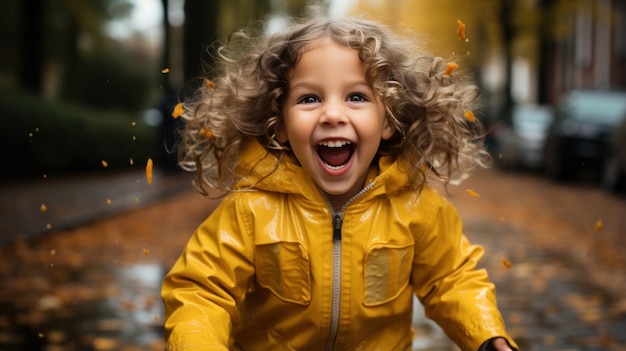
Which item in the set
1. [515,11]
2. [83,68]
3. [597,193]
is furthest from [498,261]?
[83,68]

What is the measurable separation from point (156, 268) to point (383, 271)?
15.5 feet

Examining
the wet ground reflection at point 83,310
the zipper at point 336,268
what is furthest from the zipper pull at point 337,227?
the wet ground reflection at point 83,310

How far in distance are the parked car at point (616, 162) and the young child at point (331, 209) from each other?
10.5m

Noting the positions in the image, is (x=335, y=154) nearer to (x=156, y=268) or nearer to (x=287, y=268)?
(x=287, y=268)

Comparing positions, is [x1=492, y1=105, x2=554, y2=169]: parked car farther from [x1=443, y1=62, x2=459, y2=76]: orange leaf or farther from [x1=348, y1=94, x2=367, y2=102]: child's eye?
[x1=348, y1=94, x2=367, y2=102]: child's eye

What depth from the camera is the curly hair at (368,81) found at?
2664 millimetres

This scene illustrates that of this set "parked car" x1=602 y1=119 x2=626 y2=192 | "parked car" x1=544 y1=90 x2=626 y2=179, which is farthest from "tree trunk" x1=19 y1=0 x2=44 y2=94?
"parked car" x1=602 y1=119 x2=626 y2=192

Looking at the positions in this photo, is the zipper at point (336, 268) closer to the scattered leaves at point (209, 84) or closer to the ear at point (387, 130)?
the ear at point (387, 130)

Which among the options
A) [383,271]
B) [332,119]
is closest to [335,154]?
[332,119]

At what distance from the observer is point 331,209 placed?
105 inches

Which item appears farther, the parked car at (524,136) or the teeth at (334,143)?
the parked car at (524,136)

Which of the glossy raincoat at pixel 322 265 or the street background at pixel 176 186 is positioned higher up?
the glossy raincoat at pixel 322 265

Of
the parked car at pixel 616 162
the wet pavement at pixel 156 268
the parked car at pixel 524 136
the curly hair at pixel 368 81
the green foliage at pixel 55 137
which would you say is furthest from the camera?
the parked car at pixel 524 136

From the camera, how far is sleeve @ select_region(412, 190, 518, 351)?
2.65 metres
